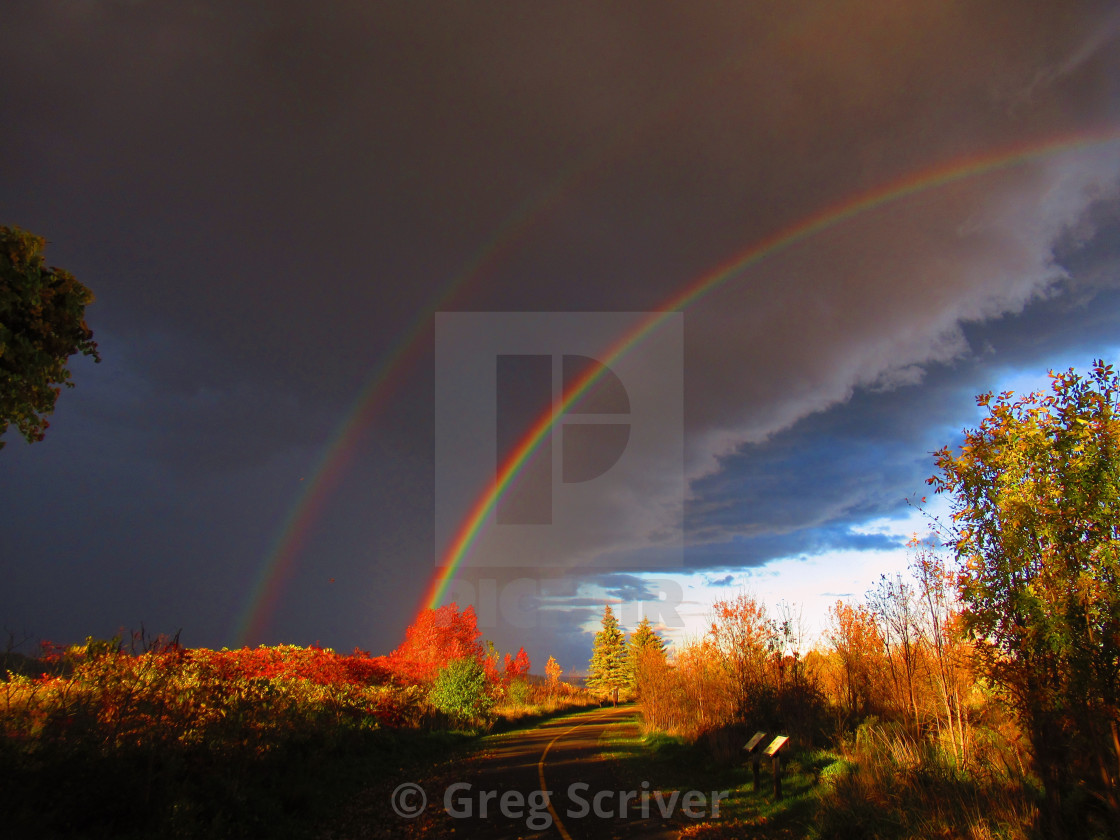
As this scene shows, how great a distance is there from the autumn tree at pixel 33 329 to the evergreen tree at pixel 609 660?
3391 inches

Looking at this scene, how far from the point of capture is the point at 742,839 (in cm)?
981

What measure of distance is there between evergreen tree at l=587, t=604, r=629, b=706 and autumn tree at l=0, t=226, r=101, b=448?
86.1 meters

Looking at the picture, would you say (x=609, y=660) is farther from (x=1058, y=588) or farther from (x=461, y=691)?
(x=1058, y=588)

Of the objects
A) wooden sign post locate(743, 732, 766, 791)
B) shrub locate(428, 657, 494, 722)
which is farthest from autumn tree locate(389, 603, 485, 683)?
wooden sign post locate(743, 732, 766, 791)

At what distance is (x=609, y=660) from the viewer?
286 ft

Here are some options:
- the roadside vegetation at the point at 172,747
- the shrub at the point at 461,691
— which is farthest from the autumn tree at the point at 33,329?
the shrub at the point at 461,691

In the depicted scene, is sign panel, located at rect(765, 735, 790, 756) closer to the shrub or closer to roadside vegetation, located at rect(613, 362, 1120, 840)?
roadside vegetation, located at rect(613, 362, 1120, 840)

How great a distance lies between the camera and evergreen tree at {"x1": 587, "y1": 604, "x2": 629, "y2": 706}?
8538cm

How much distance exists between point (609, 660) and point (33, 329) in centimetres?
8873

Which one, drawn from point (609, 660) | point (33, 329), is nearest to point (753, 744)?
point (33, 329)

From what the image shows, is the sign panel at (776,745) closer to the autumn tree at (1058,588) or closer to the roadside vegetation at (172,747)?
the autumn tree at (1058,588)

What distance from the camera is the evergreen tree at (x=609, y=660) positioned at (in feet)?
280

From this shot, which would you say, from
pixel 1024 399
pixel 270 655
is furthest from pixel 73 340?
pixel 270 655

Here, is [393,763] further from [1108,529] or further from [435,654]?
[435,654]
